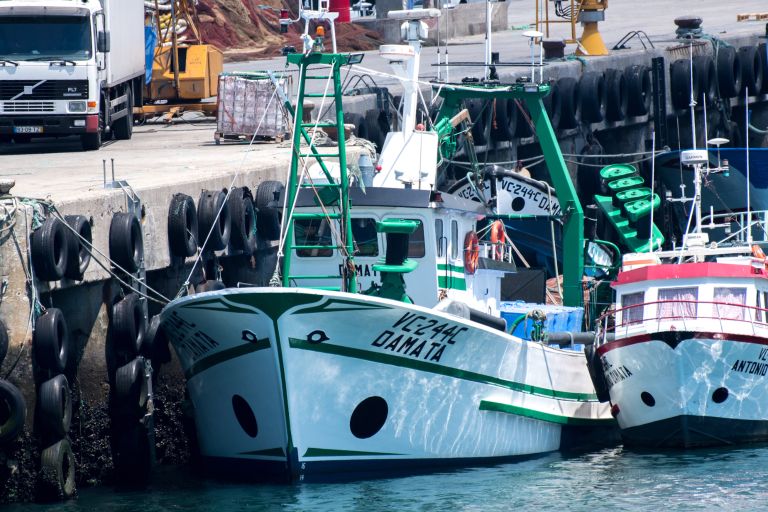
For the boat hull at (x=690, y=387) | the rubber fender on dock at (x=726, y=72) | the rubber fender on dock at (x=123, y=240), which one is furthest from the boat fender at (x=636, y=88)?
the rubber fender on dock at (x=123, y=240)

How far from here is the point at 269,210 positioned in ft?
54.2

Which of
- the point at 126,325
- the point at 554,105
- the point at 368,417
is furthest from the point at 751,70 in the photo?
the point at 126,325

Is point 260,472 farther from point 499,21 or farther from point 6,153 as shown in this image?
Answer: point 499,21

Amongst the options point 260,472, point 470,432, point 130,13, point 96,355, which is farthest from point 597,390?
point 130,13

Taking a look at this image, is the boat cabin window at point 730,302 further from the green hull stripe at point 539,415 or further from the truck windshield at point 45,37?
the truck windshield at point 45,37

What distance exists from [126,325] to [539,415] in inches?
175

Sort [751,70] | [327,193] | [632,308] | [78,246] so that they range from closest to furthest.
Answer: [78,246]
[327,193]
[632,308]
[751,70]

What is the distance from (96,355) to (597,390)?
550cm

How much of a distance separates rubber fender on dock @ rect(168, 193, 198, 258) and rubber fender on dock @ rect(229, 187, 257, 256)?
2.56 ft

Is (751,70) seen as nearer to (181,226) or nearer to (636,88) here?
(636,88)

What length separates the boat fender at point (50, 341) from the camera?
12281mm

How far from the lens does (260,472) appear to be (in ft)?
43.5

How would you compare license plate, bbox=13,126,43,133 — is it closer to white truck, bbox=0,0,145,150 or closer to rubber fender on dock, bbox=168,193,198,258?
white truck, bbox=0,0,145,150

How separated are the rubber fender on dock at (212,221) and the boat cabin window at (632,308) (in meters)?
4.48
